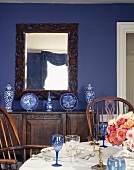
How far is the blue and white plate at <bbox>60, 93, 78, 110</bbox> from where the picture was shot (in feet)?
13.5

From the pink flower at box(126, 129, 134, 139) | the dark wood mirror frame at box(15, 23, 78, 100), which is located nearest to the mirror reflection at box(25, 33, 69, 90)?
the dark wood mirror frame at box(15, 23, 78, 100)

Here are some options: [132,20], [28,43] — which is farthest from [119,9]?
[28,43]

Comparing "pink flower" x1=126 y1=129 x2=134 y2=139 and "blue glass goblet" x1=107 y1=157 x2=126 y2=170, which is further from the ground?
"pink flower" x1=126 y1=129 x2=134 y2=139

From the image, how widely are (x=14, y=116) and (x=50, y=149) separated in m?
1.90

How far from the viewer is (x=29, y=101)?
409 cm

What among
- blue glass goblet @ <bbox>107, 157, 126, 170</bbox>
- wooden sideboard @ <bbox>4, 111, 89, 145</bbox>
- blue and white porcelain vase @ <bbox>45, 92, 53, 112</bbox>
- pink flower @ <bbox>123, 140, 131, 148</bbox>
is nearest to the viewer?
blue glass goblet @ <bbox>107, 157, 126, 170</bbox>

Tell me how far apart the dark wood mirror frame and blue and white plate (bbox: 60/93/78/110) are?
13 centimetres

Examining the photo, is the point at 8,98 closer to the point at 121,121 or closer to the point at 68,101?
the point at 68,101

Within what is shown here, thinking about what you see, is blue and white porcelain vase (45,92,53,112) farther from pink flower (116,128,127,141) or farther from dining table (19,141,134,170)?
pink flower (116,128,127,141)

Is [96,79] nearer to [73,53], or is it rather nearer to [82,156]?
[73,53]

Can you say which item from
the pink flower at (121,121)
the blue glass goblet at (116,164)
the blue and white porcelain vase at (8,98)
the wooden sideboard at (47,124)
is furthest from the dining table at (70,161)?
the blue and white porcelain vase at (8,98)

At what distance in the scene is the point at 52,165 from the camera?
1.69 metres

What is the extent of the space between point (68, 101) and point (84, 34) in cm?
98

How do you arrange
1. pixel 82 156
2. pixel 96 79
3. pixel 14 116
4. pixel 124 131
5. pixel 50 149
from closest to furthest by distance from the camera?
pixel 124 131 < pixel 82 156 < pixel 50 149 < pixel 14 116 < pixel 96 79
